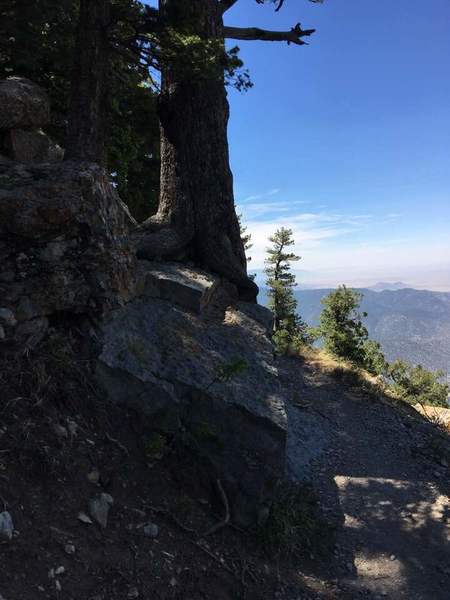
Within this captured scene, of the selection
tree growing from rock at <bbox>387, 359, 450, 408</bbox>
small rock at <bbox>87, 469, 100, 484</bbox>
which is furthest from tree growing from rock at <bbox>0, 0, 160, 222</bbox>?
tree growing from rock at <bbox>387, 359, 450, 408</bbox>

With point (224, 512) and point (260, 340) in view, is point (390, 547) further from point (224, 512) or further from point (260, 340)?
point (260, 340)

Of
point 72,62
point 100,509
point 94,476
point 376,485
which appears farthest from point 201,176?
point 376,485

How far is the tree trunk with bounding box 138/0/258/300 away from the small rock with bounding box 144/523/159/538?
5.04m

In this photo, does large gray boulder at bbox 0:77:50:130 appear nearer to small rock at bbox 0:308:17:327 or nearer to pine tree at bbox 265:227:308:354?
small rock at bbox 0:308:17:327

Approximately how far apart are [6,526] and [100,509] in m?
0.89

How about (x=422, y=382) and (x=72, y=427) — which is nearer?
(x=72, y=427)

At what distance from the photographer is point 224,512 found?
4.68 m

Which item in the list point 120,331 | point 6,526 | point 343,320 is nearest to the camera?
point 6,526

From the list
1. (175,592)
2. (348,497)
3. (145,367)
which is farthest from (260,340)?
(175,592)

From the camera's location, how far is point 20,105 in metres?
7.58

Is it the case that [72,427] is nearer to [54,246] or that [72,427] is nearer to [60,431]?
[60,431]

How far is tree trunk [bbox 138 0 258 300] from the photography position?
8156 mm

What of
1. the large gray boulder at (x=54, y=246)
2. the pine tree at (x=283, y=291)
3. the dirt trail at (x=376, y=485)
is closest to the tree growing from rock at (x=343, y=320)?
the pine tree at (x=283, y=291)

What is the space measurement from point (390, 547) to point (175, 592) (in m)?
3.53
